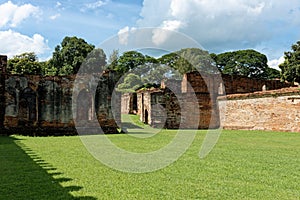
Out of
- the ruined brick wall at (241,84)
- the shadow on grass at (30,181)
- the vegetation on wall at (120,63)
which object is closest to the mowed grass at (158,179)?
the shadow on grass at (30,181)

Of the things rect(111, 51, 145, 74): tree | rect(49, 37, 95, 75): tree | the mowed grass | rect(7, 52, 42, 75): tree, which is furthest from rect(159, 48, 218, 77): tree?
the mowed grass

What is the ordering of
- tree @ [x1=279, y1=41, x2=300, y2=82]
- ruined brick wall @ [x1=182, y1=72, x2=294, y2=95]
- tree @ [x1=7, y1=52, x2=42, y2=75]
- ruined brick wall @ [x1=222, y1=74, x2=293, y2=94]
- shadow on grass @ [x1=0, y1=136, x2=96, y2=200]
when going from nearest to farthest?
shadow on grass @ [x1=0, y1=136, x2=96, y2=200]
ruined brick wall @ [x1=182, y1=72, x2=294, y2=95]
ruined brick wall @ [x1=222, y1=74, x2=293, y2=94]
tree @ [x1=279, y1=41, x2=300, y2=82]
tree @ [x1=7, y1=52, x2=42, y2=75]

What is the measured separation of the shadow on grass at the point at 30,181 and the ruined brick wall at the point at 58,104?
8.84 metres

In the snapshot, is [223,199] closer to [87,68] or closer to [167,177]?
[167,177]

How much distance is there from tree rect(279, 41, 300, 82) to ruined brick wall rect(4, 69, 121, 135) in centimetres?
2400

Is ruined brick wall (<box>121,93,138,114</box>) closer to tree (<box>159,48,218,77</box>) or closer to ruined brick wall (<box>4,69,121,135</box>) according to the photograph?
ruined brick wall (<box>4,69,121,135</box>)

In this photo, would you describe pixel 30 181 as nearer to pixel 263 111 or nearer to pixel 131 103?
pixel 263 111

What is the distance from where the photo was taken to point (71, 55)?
40.2m

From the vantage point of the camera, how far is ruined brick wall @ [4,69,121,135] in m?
16.1

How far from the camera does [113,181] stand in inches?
215

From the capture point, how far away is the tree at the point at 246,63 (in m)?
54.0

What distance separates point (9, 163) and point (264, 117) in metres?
13.8

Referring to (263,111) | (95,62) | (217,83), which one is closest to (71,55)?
(95,62)

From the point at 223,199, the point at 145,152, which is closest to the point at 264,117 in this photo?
the point at 145,152
